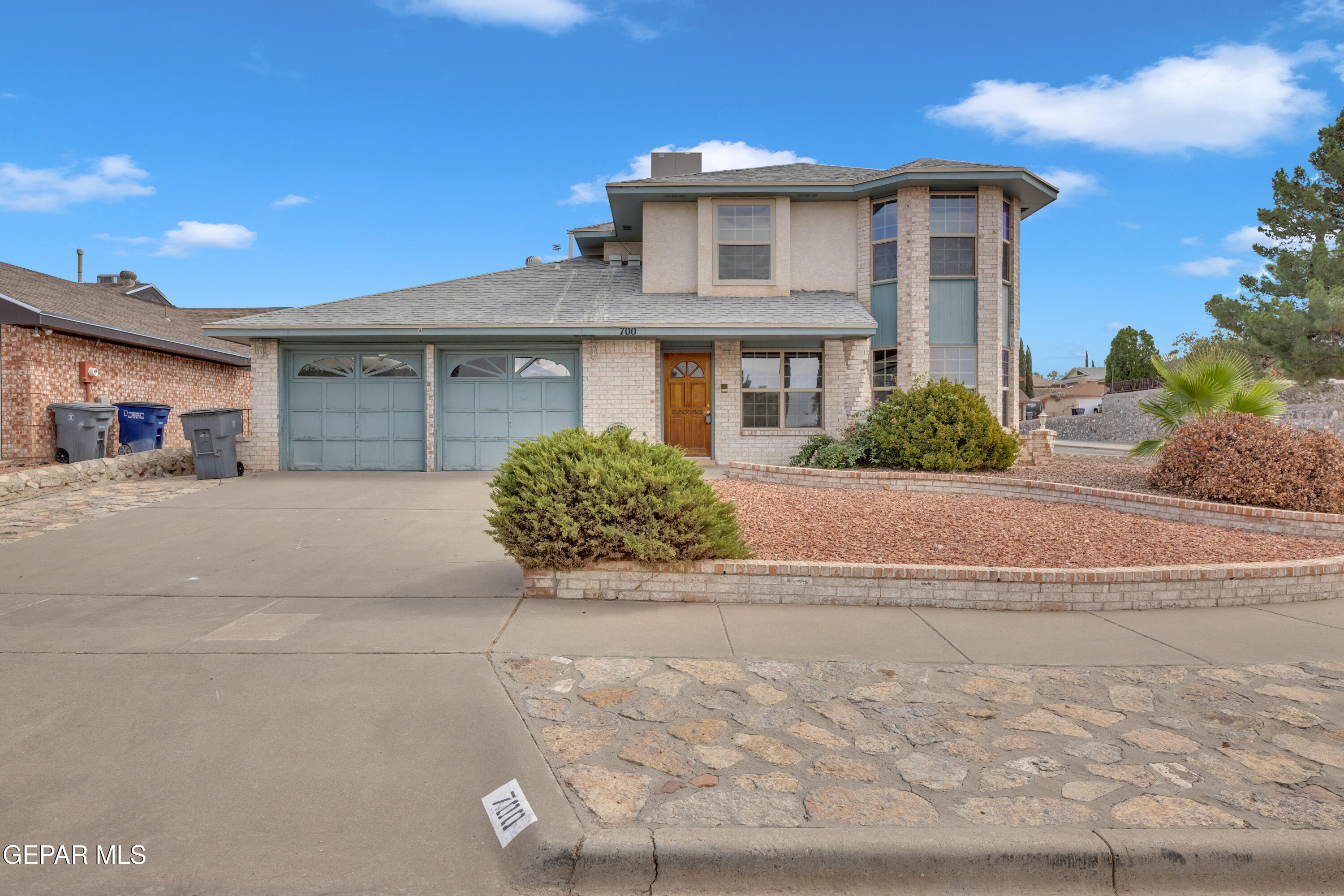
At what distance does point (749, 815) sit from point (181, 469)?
1475 centimetres

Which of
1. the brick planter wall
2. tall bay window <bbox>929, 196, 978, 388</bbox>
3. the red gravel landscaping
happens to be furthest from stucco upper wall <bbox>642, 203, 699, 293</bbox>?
the brick planter wall

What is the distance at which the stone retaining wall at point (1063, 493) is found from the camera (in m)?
8.03

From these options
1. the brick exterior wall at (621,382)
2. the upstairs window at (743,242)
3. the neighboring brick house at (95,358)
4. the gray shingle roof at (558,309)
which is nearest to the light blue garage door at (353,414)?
the gray shingle roof at (558,309)

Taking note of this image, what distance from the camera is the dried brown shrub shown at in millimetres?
8688

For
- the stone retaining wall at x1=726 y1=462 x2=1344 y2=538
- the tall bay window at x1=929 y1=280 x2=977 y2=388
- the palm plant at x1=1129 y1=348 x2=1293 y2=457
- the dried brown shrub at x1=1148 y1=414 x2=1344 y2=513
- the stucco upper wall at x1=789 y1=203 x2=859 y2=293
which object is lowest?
the stone retaining wall at x1=726 y1=462 x2=1344 y2=538

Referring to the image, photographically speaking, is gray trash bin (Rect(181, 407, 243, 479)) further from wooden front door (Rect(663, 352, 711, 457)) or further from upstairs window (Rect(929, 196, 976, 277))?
upstairs window (Rect(929, 196, 976, 277))

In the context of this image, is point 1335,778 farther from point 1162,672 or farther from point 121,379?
point 121,379

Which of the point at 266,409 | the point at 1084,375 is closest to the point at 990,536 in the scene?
the point at 266,409

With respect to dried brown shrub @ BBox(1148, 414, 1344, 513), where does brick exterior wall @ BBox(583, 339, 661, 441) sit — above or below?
above

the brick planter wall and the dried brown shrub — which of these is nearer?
the brick planter wall

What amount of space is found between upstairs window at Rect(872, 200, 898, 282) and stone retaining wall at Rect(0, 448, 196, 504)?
13861 millimetres

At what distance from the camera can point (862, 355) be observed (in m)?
14.4

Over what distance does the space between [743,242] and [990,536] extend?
9.94m

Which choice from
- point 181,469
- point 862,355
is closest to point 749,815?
point 862,355
